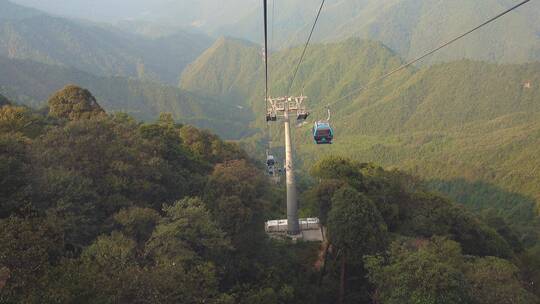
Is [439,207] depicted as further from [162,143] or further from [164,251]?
[164,251]

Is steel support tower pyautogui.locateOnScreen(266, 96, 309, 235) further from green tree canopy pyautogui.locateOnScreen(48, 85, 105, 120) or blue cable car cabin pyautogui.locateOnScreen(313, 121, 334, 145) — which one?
green tree canopy pyautogui.locateOnScreen(48, 85, 105, 120)

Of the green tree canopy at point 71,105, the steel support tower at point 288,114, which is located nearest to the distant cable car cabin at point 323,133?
the steel support tower at point 288,114

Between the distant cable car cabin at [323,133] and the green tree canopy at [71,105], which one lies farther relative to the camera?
the green tree canopy at [71,105]

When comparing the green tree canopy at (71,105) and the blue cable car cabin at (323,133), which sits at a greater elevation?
the green tree canopy at (71,105)

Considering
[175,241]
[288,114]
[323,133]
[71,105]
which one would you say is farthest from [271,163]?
[175,241]

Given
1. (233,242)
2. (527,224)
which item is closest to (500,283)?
(233,242)

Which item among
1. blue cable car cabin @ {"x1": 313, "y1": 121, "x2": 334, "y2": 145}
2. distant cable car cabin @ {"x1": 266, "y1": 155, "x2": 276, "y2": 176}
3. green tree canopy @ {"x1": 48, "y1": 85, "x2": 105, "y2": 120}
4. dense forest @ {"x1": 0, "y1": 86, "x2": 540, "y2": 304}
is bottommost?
dense forest @ {"x1": 0, "y1": 86, "x2": 540, "y2": 304}

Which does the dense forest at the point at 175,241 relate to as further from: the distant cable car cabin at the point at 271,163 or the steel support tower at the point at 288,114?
the distant cable car cabin at the point at 271,163

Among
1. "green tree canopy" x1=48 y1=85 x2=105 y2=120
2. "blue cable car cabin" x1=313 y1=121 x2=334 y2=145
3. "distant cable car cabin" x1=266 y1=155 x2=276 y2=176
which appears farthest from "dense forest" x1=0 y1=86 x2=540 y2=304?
"distant cable car cabin" x1=266 y1=155 x2=276 y2=176
